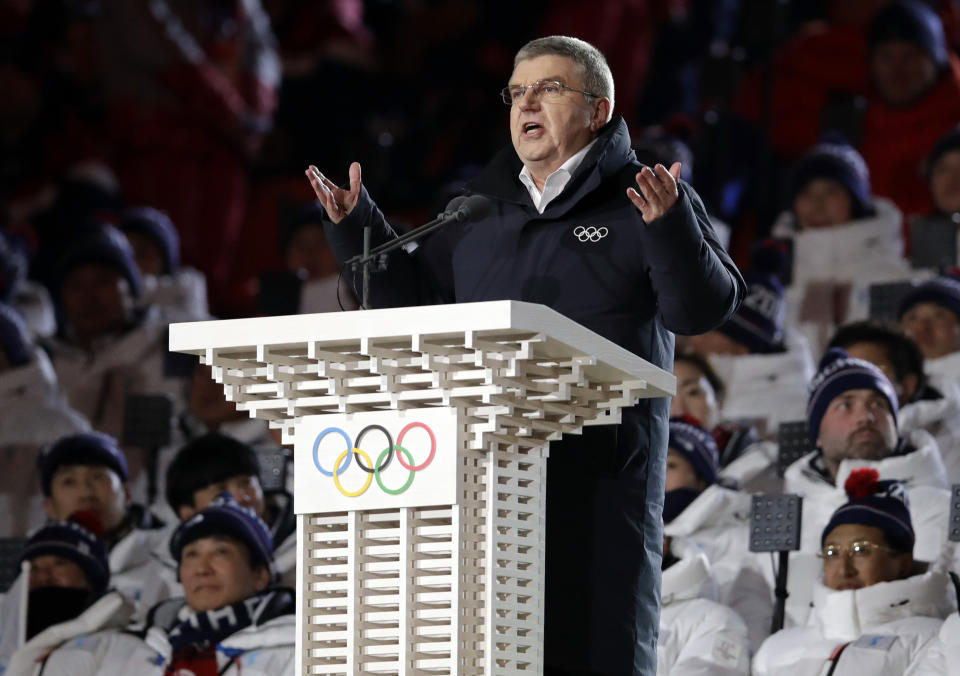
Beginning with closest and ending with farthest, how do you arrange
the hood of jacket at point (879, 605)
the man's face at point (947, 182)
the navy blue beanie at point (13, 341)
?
1. the hood of jacket at point (879, 605)
2. the navy blue beanie at point (13, 341)
3. the man's face at point (947, 182)

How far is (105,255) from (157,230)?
832 millimetres

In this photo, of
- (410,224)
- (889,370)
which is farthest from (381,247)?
(410,224)

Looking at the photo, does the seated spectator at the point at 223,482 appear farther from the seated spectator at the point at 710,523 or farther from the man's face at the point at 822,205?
the man's face at the point at 822,205

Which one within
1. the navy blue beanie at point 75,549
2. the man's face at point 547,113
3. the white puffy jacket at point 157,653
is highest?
the man's face at point 547,113

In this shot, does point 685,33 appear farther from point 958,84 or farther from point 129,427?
point 129,427

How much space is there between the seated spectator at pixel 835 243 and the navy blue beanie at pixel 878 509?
271cm

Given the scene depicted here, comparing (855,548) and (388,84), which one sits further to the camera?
(388,84)

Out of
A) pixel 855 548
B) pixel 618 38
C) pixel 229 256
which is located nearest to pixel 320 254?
pixel 229 256

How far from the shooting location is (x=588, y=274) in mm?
3455

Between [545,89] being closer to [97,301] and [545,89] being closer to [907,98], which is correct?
[97,301]

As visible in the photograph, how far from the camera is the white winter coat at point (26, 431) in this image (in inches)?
290

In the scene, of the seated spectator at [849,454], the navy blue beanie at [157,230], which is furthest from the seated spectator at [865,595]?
the navy blue beanie at [157,230]

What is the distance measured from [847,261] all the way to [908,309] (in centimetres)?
107

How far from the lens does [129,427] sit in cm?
718
